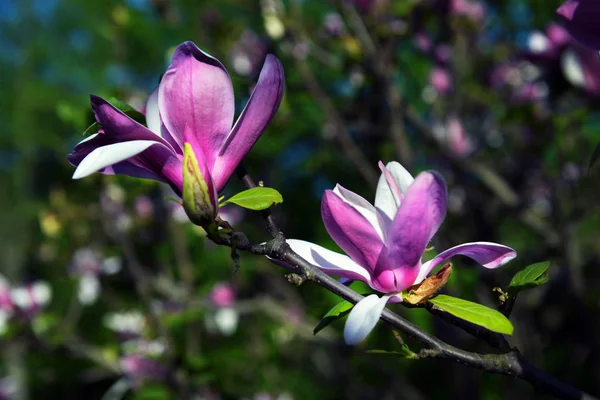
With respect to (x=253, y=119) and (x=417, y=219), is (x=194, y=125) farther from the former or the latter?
(x=417, y=219)

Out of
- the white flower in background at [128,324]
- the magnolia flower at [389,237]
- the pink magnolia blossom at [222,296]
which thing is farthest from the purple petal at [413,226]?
the white flower in background at [128,324]

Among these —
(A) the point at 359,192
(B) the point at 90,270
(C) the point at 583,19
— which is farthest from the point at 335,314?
(B) the point at 90,270

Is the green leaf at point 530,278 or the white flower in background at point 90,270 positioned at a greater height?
the green leaf at point 530,278

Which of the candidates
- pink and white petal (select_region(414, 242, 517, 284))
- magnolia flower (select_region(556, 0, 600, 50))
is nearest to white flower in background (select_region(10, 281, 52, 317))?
pink and white petal (select_region(414, 242, 517, 284))

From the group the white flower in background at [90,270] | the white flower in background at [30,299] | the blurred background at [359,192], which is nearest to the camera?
the blurred background at [359,192]

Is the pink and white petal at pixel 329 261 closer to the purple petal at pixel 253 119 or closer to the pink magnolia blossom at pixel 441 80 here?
A: the purple petal at pixel 253 119

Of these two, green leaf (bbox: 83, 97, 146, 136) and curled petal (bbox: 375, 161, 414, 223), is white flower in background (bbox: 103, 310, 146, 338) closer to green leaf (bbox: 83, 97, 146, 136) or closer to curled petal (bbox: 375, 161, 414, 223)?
green leaf (bbox: 83, 97, 146, 136)
